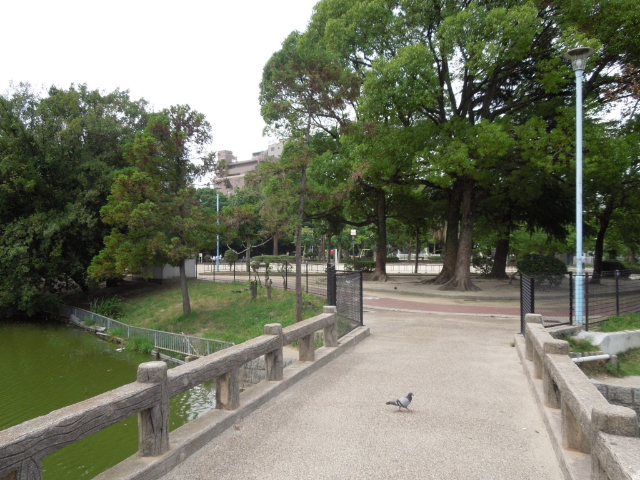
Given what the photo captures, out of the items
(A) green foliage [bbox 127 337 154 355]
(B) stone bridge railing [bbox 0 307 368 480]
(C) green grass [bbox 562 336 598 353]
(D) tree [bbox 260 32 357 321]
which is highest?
(D) tree [bbox 260 32 357 321]

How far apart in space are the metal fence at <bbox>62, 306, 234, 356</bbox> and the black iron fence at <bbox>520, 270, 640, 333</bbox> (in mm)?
7934

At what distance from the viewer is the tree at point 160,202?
17250mm

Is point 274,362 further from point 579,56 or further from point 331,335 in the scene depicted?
point 579,56

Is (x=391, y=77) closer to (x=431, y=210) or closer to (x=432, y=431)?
(x=431, y=210)

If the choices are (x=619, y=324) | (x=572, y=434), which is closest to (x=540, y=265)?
(x=619, y=324)

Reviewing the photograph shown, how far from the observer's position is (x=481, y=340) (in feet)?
32.6

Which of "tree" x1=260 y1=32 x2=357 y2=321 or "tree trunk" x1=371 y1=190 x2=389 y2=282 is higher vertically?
Answer: "tree" x1=260 y1=32 x2=357 y2=321

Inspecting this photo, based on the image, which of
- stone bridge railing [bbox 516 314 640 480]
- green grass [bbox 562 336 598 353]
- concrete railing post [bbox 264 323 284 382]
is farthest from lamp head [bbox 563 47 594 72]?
concrete railing post [bbox 264 323 284 382]

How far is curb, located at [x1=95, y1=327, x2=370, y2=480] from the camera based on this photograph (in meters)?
3.60

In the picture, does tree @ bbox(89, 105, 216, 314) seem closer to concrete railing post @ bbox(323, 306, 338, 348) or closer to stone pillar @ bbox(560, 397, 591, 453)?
concrete railing post @ bbox(323, 306, 338, 348)

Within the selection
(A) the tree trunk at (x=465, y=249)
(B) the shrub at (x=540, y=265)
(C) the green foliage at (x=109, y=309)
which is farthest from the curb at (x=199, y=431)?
(C) the green foliage at (x=109, y=309)

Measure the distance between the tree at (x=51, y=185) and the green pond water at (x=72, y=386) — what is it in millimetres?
3218

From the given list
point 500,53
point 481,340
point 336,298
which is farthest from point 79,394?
point 500,53

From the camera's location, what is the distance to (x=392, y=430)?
15.6 feet
